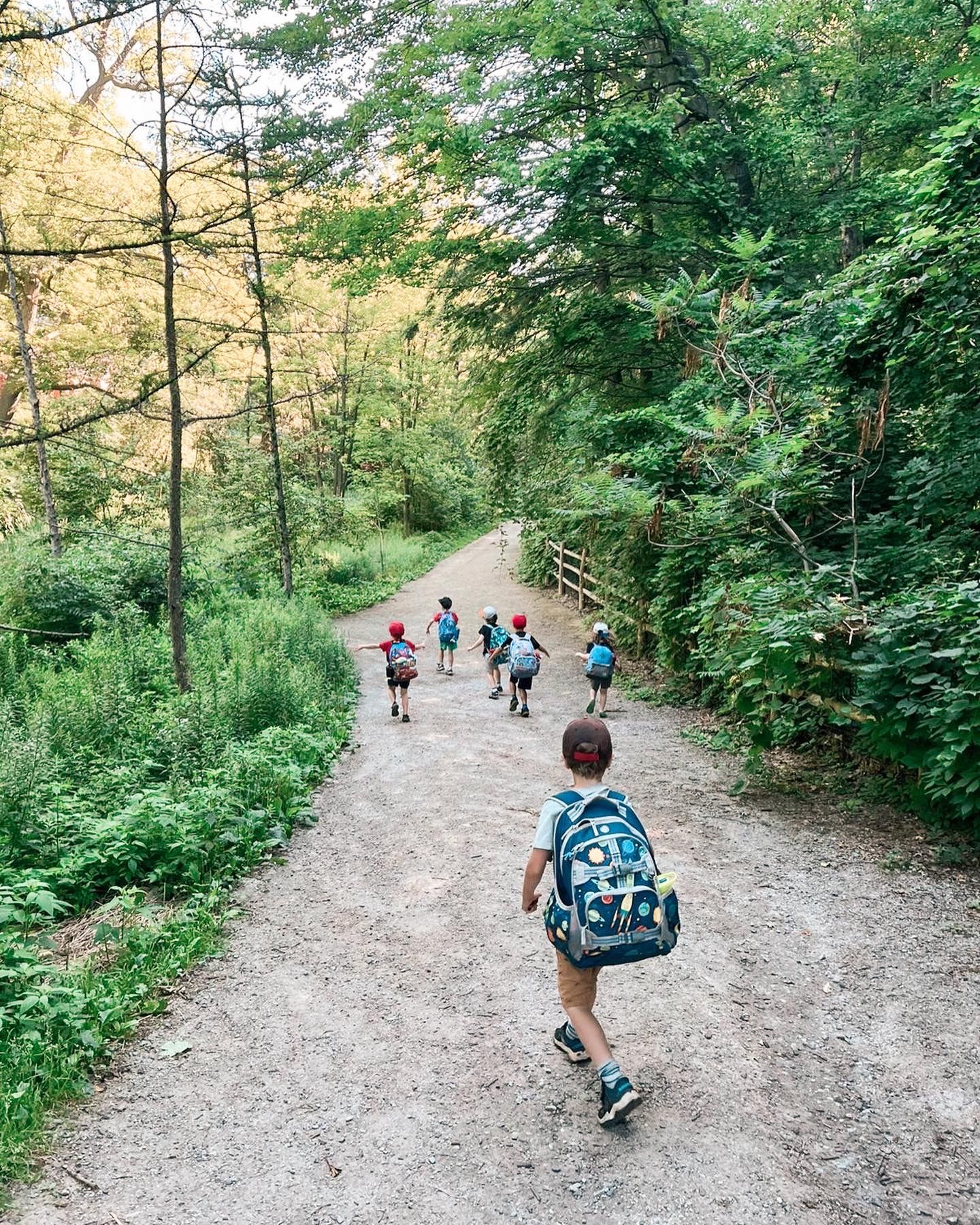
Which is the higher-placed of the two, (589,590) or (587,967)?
(587,967)

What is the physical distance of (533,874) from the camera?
10.7 feet

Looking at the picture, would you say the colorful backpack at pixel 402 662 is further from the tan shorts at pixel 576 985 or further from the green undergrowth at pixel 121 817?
the tan shorts at pixel 576 985

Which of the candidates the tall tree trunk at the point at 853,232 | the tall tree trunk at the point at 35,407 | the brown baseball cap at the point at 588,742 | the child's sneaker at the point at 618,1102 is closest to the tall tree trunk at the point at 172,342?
the tall tree trunk at the point at 35,407

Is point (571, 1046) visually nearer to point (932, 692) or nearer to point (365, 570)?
point (932, 692)

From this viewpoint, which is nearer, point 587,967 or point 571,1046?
point 587,967

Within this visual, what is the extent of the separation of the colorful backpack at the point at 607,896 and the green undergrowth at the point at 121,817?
2429 millimetres

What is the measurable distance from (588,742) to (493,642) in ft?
29.6

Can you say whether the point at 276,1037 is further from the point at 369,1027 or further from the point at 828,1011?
the point at 828,1011

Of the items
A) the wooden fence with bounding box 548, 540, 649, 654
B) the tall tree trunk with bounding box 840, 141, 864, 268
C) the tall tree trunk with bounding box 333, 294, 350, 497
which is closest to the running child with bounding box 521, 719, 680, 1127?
the wooden fence with bounding box 548, 540, 649, 654

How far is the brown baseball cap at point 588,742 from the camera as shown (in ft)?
10.5

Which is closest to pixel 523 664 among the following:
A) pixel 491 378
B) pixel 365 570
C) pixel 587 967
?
pixel 491 378

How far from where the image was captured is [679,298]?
9.02 m

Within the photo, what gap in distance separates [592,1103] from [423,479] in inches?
1287

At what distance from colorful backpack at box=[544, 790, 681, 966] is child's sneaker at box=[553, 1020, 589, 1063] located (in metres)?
0.89
